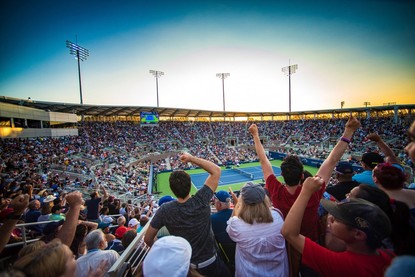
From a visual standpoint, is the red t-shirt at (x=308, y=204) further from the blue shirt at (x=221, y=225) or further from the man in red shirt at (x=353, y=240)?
the blue shirt at (x=221, y=225)

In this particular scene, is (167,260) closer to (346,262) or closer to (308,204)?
(346,262)

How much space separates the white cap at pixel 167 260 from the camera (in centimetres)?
130

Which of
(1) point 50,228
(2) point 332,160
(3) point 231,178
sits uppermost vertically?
(2) point 332,160

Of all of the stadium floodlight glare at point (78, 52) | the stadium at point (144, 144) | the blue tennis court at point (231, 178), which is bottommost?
the blue tennis court at point (231, 178)

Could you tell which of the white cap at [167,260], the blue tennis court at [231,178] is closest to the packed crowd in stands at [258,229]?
the white cap at [167,260]

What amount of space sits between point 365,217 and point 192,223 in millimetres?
1634

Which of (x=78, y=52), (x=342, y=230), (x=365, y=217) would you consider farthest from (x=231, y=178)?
(x=78, y=52)

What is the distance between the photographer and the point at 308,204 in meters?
2.09

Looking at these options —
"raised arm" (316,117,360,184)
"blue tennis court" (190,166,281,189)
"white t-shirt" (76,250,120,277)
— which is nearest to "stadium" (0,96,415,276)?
"blue tennis court" (190,166,281,189)

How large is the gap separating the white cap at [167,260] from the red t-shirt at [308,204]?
57.6 inches

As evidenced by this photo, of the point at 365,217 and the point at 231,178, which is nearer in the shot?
the point at 365,217

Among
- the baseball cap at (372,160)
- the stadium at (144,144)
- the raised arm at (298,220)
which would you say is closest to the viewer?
the raised arm at (298,220)

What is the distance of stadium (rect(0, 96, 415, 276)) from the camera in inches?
642

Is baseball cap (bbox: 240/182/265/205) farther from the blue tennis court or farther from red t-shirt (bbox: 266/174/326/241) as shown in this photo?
the blue tennis court
